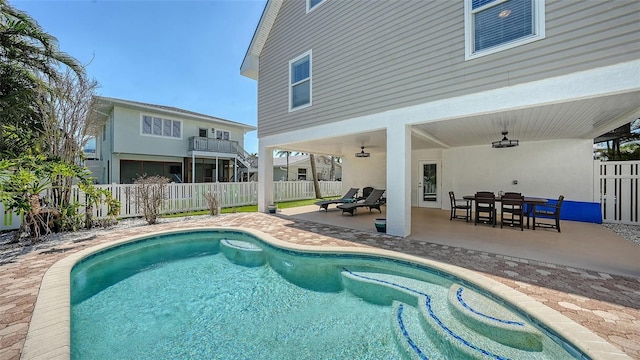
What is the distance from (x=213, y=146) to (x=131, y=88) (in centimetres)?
741

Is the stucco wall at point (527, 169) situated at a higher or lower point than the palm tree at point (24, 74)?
lower

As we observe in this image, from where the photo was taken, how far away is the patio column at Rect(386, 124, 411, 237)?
263 inches

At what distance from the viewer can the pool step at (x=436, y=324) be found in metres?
2.77

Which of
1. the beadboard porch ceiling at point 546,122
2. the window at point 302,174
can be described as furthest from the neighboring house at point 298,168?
the beadboard porch ceiling at point 546,122

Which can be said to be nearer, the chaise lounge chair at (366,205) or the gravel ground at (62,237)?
the gravel ground at (62,237)

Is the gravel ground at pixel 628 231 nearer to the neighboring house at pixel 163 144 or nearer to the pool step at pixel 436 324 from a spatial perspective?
the pool step at pixel 436 324

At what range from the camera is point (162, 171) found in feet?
67.3

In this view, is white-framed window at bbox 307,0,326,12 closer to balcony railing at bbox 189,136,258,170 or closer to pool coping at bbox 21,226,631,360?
pool coping at bbox 21,226,631,360

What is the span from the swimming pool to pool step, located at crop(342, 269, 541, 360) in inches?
0.5

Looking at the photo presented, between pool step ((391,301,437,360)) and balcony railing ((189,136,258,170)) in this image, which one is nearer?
pool step ((391,301,437,360))

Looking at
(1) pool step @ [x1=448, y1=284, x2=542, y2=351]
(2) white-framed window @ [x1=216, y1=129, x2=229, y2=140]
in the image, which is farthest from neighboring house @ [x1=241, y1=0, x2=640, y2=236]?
(2) white-framed window @ [x1=216, y1=129, x2=229, y2=140]

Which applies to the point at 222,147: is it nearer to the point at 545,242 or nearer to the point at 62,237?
the point at 62,237

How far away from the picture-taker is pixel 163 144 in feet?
60.0

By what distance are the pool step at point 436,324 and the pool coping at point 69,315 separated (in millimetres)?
239
